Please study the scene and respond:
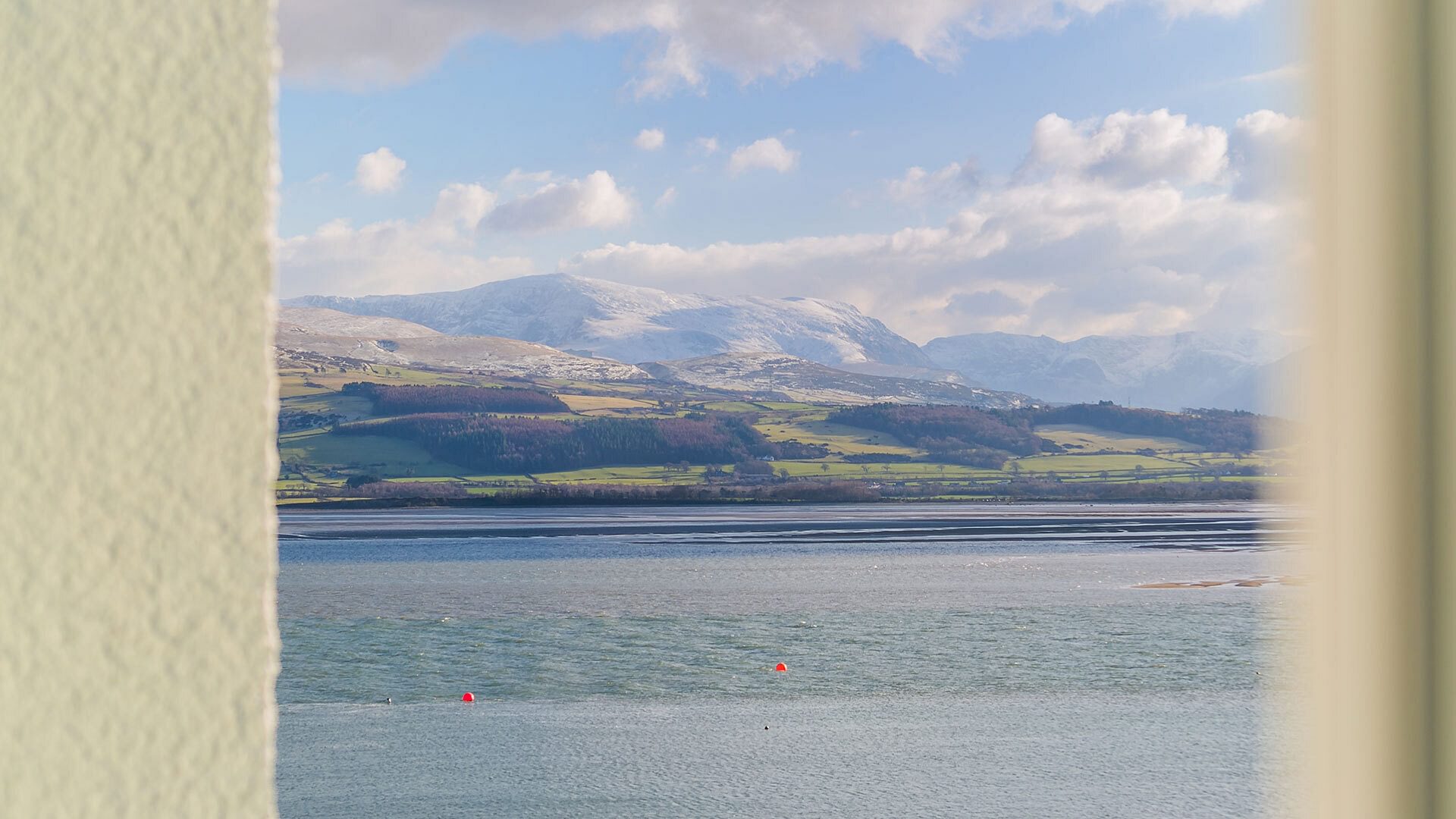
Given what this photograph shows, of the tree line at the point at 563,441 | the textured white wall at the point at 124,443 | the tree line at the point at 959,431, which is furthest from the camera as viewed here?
the tree line at the point at 959,431

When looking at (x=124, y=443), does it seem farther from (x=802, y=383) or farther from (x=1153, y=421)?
(x=802, y=383)

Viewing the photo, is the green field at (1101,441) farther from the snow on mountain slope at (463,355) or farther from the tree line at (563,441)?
the snow on mountain slope at (463,355)

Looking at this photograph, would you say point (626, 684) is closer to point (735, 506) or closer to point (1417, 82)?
point (1417, 82)

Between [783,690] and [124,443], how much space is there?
21427 millimetres

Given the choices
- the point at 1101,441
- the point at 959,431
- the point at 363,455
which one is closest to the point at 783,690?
the point at 363,455

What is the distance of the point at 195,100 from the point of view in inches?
32.5

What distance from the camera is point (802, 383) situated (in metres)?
182


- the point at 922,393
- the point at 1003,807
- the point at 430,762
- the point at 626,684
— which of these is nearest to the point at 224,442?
the point at 1003,807

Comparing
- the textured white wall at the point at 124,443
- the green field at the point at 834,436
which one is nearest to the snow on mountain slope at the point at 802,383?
the green field at the point at 834,436

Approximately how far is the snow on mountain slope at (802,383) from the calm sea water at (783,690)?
122 metres

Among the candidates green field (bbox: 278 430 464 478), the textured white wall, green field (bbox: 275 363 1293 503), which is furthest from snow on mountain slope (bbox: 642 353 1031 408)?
the textured white wall

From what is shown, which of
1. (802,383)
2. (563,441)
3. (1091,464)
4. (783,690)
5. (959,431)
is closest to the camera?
(783,690)

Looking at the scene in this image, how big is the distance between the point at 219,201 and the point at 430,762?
16.4 metres

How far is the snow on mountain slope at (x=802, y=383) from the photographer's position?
16962cm
